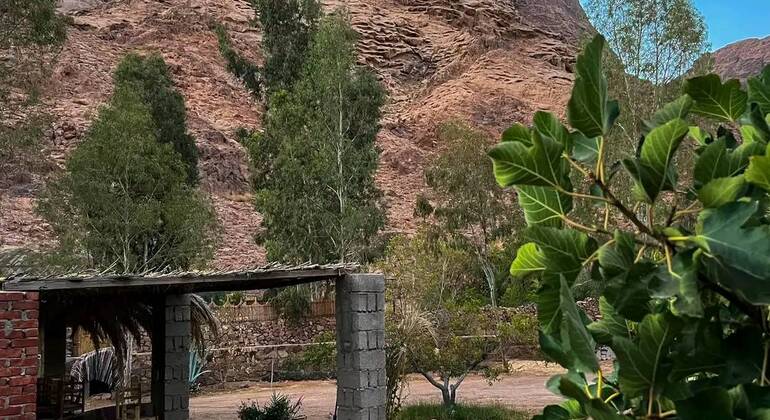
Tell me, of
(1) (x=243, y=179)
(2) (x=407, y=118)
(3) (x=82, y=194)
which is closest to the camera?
(3) (x=82, y=194)

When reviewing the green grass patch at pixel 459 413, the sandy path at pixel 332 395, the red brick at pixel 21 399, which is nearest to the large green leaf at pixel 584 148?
the red brick at pixel 21 399

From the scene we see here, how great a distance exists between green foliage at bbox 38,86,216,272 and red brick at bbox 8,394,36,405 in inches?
467

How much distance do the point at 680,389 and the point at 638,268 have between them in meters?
0.14

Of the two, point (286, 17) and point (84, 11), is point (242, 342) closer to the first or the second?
point (286, 17)

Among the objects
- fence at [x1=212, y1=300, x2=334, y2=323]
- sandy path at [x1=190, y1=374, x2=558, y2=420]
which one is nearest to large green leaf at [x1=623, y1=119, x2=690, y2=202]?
sandy path at [x1=190, y1=374, x2=558, y2=420]

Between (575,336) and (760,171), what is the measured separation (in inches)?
9.7

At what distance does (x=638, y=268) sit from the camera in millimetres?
791

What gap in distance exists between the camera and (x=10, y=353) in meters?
5.03

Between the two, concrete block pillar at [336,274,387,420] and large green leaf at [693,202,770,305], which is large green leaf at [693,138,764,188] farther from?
concrete block pillar at [336,274,387,420]

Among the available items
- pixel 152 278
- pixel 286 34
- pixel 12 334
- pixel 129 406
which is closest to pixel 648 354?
pixel 12 334

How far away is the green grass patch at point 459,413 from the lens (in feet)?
37.0

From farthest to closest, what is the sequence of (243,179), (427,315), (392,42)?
(392,42), (243,179), (427,315)

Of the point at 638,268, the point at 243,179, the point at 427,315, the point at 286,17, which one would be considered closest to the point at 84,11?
the point at 243,179

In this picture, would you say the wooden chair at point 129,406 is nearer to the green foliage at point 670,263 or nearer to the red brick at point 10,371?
the red brick at point 10,371
